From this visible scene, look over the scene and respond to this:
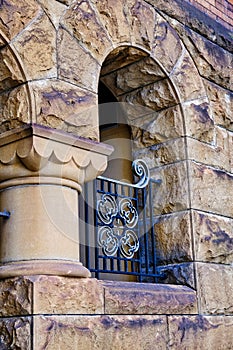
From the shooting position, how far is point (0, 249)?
3422 mm

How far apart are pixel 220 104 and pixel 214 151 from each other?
44 centimetres

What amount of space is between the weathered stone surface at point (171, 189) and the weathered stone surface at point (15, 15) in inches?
63.9

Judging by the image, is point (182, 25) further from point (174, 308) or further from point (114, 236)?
point (174, 308)

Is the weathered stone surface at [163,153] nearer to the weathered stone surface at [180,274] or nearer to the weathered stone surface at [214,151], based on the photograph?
the weathered stone surface at [214,151]

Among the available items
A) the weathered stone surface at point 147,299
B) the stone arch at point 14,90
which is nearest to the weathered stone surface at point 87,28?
the stone arch at point 14,90

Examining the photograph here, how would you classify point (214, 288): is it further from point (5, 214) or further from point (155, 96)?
point (5, 214)

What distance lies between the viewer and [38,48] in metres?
3.58

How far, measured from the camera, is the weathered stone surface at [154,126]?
4641 mm

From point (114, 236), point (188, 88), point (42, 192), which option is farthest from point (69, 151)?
point (188, 88)

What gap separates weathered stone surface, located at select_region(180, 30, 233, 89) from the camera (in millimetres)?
4832

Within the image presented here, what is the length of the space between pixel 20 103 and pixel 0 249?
828 millimetres

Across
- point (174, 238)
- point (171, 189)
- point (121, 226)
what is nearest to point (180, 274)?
point (174, 238)

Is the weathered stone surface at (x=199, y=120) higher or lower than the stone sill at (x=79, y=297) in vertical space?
higher

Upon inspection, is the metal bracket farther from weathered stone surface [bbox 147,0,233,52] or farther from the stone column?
weathered stone surface [bbox 147,0,233,52]
